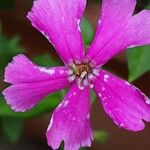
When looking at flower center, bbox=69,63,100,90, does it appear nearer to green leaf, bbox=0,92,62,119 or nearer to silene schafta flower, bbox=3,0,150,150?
silene schafta flower, bbox=3,0,150,150

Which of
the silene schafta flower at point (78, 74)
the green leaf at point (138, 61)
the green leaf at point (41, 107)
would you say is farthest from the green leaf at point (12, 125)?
the silene schafta flower at point (78, 74)

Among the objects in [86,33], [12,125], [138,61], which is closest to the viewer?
[86,33]

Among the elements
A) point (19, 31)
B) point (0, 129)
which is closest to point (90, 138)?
point (0, 129)

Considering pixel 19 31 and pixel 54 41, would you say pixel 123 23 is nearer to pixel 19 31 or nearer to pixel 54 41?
pixel 54 41

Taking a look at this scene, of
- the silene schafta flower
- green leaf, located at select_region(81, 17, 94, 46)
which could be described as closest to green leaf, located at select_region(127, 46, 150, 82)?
green leaf, located at select_region(81, 17, 94, 46)

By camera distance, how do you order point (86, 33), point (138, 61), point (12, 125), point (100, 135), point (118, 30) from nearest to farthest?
point (118, 30) → point (86, 33) → point (138, 61) → point (12, 125) → point (100, 135)

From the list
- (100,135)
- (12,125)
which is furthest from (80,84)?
(100,135)

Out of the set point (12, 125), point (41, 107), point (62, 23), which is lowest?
point (12, 125)

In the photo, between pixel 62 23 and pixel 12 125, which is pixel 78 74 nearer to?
pixel 62 23
